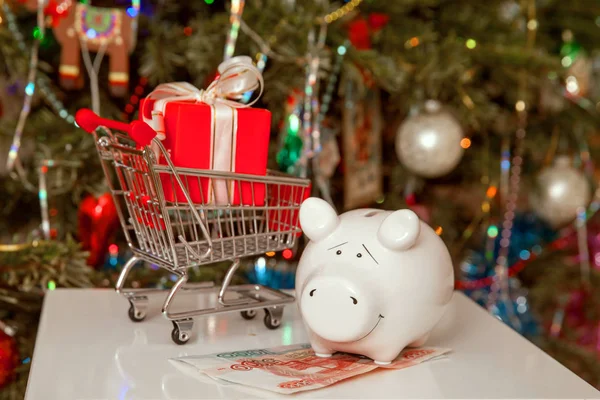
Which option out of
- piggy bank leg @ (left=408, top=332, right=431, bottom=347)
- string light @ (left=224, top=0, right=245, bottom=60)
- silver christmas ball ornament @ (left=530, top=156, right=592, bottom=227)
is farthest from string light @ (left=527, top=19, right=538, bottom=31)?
piggy bank leg @ (left=408, top=332, right=431, bottom=347)

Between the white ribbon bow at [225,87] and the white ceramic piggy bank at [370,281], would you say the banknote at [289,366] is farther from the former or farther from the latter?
the white ribbon bow at [225,87]

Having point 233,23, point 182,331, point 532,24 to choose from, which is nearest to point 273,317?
point 182,331

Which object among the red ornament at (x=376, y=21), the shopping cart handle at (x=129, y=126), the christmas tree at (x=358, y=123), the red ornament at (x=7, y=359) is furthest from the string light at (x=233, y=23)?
the red ornament at (x=7, y=359)

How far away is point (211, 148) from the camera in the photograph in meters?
0.99

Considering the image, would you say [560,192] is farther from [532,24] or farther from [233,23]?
[233,23]

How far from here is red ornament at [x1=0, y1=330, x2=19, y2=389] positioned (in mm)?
1289

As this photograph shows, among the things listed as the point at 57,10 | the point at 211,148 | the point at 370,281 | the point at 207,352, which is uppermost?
the point at 57,10

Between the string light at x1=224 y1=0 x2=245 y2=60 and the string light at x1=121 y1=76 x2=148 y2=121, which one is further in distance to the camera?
the string light at x1=121 y1=76 x2=148 y2=121

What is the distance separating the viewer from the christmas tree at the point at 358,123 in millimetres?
1468

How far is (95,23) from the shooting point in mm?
1467

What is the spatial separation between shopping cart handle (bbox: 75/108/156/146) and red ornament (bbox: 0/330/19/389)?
1.77 ft

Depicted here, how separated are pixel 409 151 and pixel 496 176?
12.4 inches

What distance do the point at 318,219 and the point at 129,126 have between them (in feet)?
0.85

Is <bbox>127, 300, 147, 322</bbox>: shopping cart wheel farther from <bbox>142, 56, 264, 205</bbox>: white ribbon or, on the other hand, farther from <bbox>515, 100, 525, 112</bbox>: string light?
<bbox>515, 100, 525, 112</bbox>: string light
